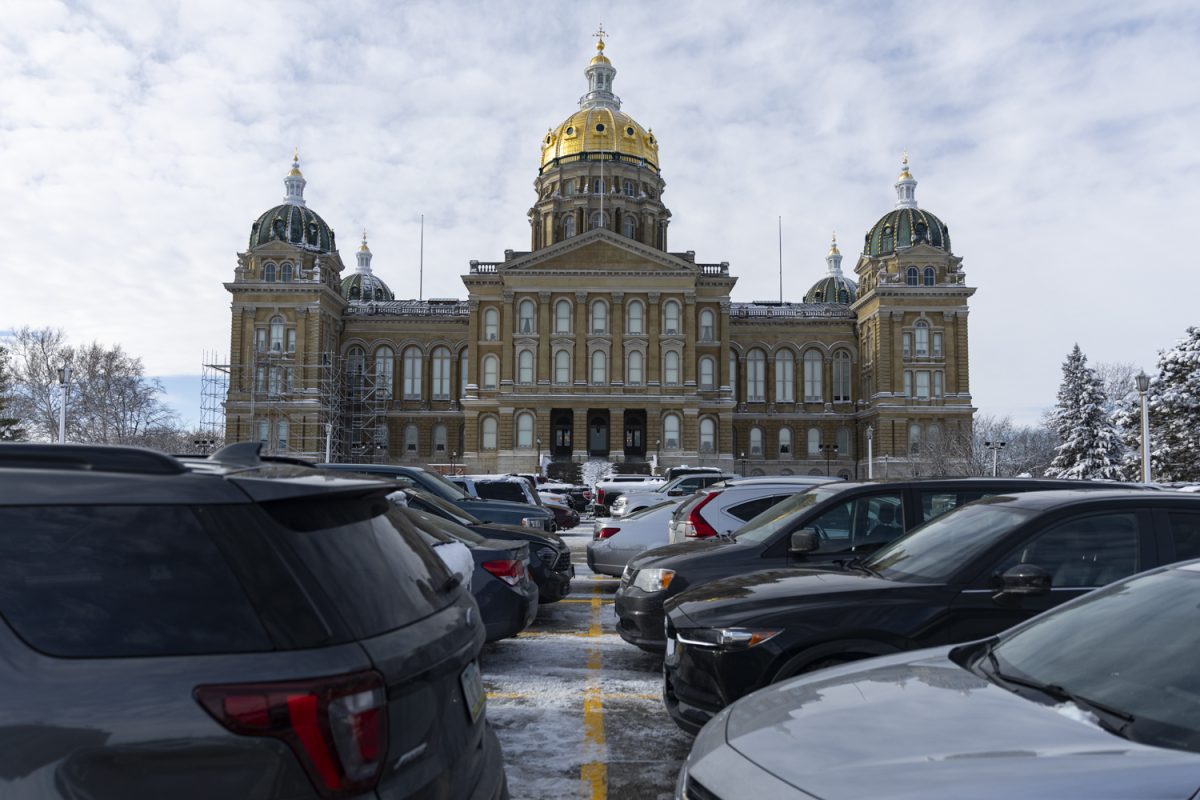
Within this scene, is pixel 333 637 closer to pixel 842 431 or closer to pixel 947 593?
pixel 947 593

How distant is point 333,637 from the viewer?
2621mm

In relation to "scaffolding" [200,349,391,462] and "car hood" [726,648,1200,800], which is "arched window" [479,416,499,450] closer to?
"scaffolding" [200,349,391,462]

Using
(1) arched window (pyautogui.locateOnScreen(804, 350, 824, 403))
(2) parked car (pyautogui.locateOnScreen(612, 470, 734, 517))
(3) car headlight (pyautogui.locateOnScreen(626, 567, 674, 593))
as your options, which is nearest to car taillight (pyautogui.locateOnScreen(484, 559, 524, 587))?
(3) car headlight (pyautogui.locateOnScreen(626, 567, 674, 593))

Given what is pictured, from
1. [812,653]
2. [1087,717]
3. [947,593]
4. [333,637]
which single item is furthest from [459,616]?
[947,593]

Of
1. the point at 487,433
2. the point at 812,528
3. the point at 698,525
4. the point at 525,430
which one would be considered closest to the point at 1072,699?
the point at 812,528

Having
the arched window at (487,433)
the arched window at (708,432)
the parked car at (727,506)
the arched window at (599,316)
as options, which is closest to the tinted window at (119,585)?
the parked car at (727,506)

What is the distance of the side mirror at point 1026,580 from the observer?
5.02m

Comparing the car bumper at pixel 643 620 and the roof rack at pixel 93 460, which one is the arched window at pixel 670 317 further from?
the roof rack at pixel 93 460

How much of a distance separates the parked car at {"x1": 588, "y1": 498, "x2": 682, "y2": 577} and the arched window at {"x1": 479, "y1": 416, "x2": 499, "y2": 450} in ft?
170

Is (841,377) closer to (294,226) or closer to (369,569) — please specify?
(294,226)

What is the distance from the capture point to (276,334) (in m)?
68.8

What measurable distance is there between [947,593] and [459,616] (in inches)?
136

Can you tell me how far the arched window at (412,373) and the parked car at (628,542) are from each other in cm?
6390

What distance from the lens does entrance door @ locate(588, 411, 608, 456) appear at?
66.3m
